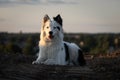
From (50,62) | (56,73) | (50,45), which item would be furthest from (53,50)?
(56,73)

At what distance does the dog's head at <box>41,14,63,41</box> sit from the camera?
72.0 ft

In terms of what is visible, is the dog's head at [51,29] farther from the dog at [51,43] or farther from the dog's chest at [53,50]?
the dog's chest at [53,50]

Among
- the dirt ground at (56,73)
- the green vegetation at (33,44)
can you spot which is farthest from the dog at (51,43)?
the green vegetation at (33,44)

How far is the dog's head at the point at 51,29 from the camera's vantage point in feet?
72.0

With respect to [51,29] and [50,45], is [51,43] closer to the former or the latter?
[50,45]

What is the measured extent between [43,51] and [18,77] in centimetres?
612

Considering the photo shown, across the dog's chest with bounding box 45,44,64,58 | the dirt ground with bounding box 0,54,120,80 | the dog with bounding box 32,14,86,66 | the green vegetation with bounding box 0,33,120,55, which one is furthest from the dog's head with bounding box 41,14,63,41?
the green vegetation with bounding box 0,33,120,55

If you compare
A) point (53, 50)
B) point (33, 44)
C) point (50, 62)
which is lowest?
point (50, 62)

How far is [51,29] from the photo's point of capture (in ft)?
71.9

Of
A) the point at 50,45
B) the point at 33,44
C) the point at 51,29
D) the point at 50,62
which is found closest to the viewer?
the point at 51,29

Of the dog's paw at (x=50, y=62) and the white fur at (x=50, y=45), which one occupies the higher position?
the white fur at (x=50, y=45)

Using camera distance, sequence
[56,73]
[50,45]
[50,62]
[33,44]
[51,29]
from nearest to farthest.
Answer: [56,73] → [51,29] → [50,45] → [50,62] → [33,44]

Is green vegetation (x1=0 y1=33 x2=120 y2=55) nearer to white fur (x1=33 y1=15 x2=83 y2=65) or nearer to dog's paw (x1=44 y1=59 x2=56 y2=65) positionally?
white fur (x1=33 y1=15 x2=83 y2=65)

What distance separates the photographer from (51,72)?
18.0 meters
